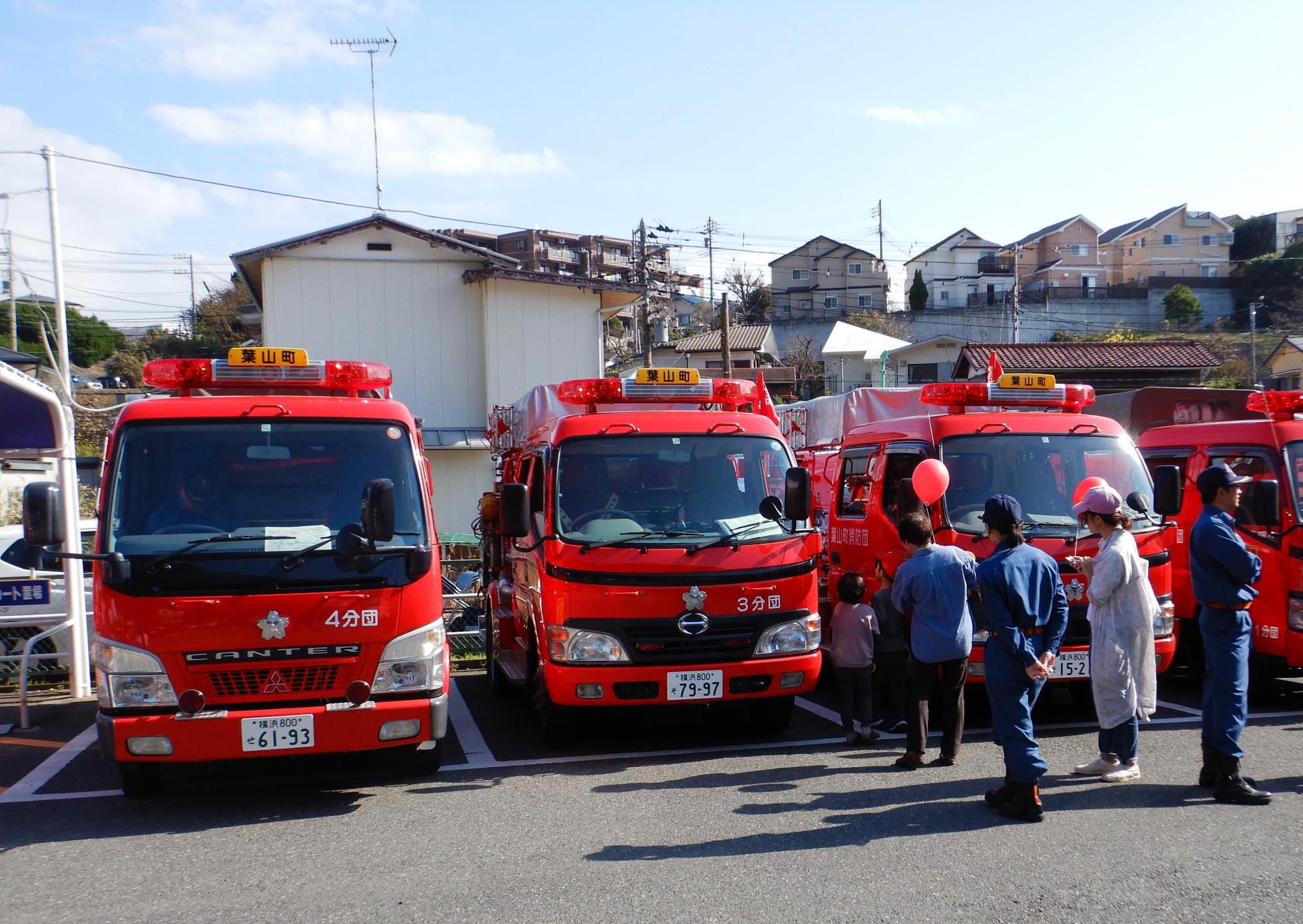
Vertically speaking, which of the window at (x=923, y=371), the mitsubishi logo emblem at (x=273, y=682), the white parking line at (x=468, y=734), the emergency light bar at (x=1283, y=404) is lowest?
the white parking line at (x=468, y=734)

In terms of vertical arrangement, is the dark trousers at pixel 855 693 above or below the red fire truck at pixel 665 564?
below

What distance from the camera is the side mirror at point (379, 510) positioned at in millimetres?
5531

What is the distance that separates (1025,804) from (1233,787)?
1295mm

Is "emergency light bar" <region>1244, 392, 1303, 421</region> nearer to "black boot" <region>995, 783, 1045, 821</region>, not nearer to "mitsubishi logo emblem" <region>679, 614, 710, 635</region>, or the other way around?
"black boot" <region>995, 783, 1045, 821</region>

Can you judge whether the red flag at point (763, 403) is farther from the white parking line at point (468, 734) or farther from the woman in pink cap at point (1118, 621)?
the white parking line at point (468, 734)

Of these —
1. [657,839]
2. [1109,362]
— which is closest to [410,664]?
[657,839]

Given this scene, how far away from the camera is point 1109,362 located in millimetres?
26266

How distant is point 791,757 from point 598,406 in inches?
124

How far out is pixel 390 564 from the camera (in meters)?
5.68

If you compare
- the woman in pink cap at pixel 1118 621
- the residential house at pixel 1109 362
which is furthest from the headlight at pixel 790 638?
the residential house at pixel 1109 362

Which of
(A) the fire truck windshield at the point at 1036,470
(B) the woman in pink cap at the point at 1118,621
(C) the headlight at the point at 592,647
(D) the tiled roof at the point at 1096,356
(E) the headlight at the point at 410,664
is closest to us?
(E) the headlight at the point at 410,664

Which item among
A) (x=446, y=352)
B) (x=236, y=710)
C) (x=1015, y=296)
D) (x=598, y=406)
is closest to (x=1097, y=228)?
(x=1015, y=296)

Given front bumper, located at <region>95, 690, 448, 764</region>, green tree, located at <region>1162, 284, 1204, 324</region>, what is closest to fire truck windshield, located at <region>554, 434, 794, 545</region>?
front bumper, located at <region>95, 690, 448, 764</region>

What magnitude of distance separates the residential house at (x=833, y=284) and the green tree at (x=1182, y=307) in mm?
14786
